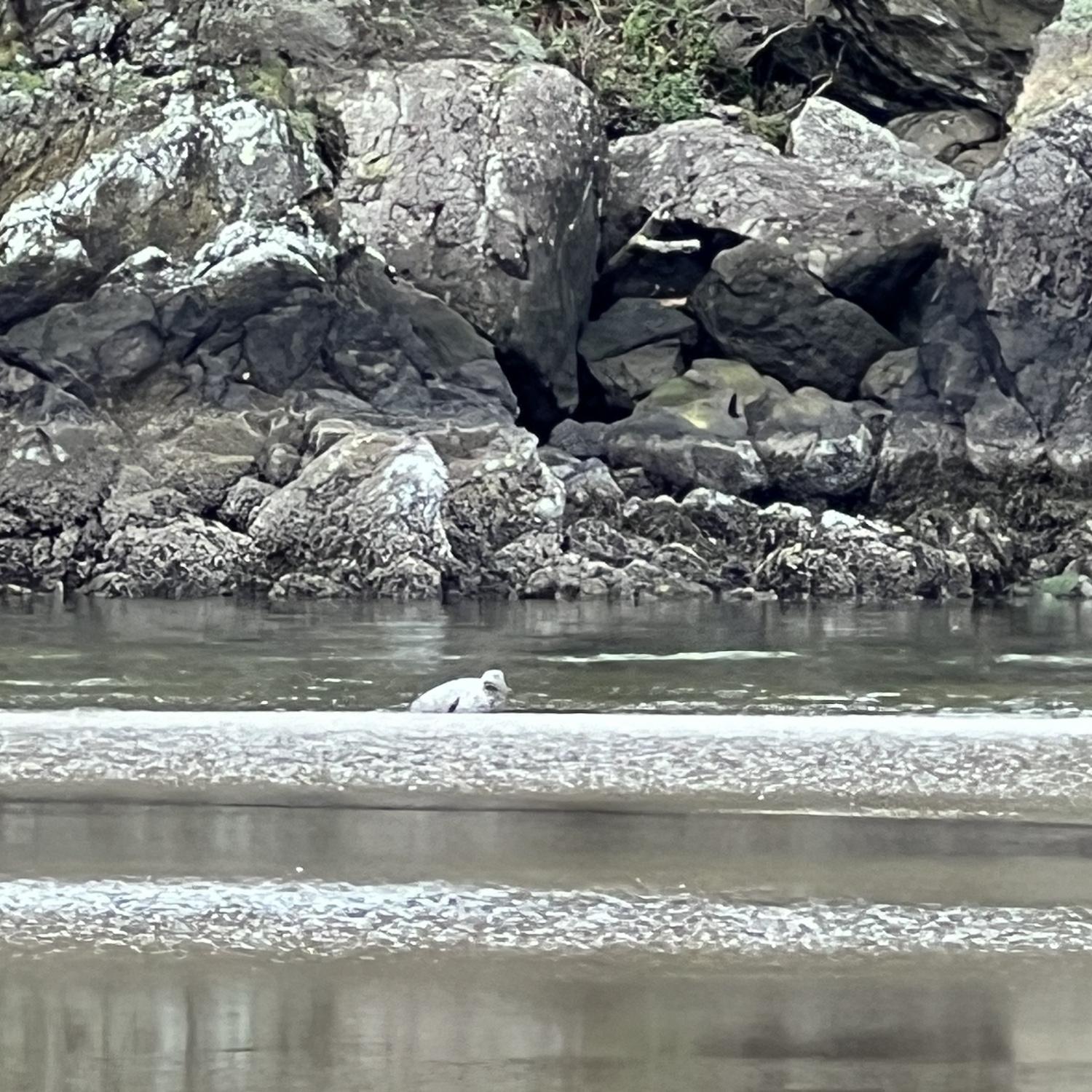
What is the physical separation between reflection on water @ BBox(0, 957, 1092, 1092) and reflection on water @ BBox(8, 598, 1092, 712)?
10.6 feet

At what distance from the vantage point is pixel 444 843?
457 centimetres

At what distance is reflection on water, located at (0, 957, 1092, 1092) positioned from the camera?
2.88 meters

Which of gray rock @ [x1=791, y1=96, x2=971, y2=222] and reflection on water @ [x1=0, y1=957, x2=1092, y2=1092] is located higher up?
gray rock @ [x1=791, y1=96, x2=971, y2=222]

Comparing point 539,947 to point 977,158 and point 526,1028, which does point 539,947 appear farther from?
point 977,158

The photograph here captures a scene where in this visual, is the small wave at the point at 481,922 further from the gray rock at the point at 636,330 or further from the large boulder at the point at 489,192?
the gray rock at the point at 636,330

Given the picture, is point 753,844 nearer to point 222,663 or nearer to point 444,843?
point 444,843

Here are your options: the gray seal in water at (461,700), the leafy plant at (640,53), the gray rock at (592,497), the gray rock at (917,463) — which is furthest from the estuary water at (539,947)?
the leafy plant at (640,53)

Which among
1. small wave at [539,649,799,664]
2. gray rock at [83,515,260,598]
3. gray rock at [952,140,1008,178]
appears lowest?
A: small wave at [539,649,799,664]

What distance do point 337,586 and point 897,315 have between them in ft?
20.1

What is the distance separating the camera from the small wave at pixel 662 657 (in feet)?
27.8

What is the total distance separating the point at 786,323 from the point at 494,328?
271 cm

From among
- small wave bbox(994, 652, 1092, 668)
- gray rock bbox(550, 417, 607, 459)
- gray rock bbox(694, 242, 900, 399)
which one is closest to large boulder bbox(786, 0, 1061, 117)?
gray rock bbox(694, 242, 900, 399)

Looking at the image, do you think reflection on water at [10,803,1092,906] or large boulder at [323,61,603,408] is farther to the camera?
large boulder at [323,61,603,408]

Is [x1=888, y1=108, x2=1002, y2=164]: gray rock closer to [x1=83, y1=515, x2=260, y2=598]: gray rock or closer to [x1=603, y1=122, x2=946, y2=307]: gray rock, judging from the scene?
[x1=603, y1=122, x2=946, y2=307]: gray rock
